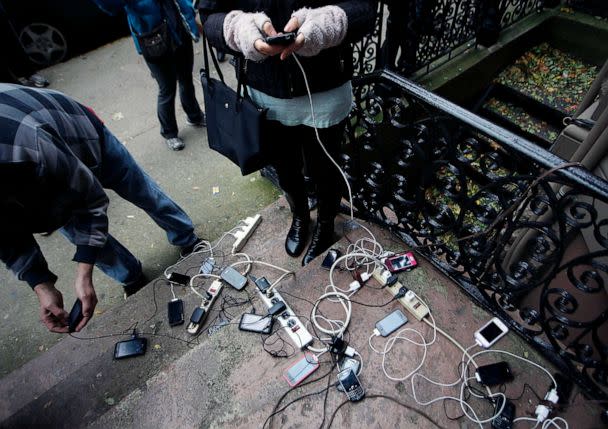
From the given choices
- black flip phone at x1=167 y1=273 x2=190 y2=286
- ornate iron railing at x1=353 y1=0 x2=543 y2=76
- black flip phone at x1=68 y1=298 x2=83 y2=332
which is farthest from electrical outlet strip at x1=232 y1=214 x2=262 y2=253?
ornate iron railing at x1=353 y1=0 x2=543 y2=76

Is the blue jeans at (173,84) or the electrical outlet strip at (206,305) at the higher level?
the blue jeans at (173,84)

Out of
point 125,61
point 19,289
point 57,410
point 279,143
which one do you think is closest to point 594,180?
point 279,143

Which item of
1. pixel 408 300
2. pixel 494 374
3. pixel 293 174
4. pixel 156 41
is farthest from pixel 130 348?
pixel 156 41

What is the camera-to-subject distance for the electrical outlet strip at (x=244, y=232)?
305cm

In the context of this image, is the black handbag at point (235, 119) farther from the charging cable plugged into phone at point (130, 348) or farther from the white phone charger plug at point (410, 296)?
the charging cable plugged into phone at point (130, 348)

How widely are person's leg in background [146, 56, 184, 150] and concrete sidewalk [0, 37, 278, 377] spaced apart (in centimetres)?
17

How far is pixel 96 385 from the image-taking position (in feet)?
7.82

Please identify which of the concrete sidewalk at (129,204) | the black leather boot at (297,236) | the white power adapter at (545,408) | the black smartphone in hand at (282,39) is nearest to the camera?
the black smartphone in hand at (282,39)

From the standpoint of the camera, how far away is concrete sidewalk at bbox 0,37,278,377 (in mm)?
3299

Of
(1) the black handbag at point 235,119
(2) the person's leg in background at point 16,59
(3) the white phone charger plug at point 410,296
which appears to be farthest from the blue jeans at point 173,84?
(3) the white phone charger plug at point 410,296

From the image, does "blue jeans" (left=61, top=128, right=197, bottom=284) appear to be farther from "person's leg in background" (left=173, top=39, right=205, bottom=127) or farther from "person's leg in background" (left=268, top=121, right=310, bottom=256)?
"person's leg in background" (left=173, top=39, right=205, bottom=127)

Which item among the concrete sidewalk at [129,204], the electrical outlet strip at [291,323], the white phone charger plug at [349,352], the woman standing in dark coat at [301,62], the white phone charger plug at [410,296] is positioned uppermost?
the woman standing in dark coat at [301,62]

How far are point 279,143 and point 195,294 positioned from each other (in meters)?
1.37

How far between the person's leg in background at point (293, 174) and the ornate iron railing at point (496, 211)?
43 centimetres
